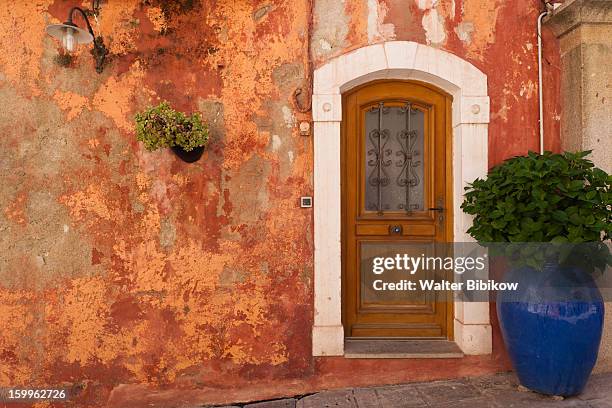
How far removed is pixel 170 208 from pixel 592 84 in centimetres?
368

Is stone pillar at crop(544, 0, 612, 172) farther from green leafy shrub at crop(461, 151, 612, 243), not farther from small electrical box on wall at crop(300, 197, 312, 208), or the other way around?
small electrical box on wall at crop(300, 197, 312, 208)

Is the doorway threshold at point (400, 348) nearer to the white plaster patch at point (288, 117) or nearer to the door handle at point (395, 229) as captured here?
the door handle at point (395, 229)

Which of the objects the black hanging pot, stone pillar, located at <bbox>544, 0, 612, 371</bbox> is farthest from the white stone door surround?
the black hanging pot

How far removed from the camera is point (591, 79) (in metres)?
4.03

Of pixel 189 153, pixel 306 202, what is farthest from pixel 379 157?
pixel 189 153

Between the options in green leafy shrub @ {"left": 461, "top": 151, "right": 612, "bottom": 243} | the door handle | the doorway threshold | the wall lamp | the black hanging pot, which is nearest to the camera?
green leafy shrub @ {"left": 461, "top": 151, "right": 612, "bottom": 243}

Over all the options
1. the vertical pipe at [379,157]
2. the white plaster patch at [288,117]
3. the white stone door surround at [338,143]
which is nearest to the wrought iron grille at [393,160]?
the vertical pipe at [379,157]

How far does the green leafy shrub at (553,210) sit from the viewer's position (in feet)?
11.1

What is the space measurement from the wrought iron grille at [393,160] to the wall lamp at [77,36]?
2347mm

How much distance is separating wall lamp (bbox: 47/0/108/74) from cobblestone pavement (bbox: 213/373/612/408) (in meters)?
3.13

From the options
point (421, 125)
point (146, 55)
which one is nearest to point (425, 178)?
point (421, 125)

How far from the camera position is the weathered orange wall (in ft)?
13.4

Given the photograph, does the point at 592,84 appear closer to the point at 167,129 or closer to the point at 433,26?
the point at 433,26

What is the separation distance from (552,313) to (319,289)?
5.79ft
